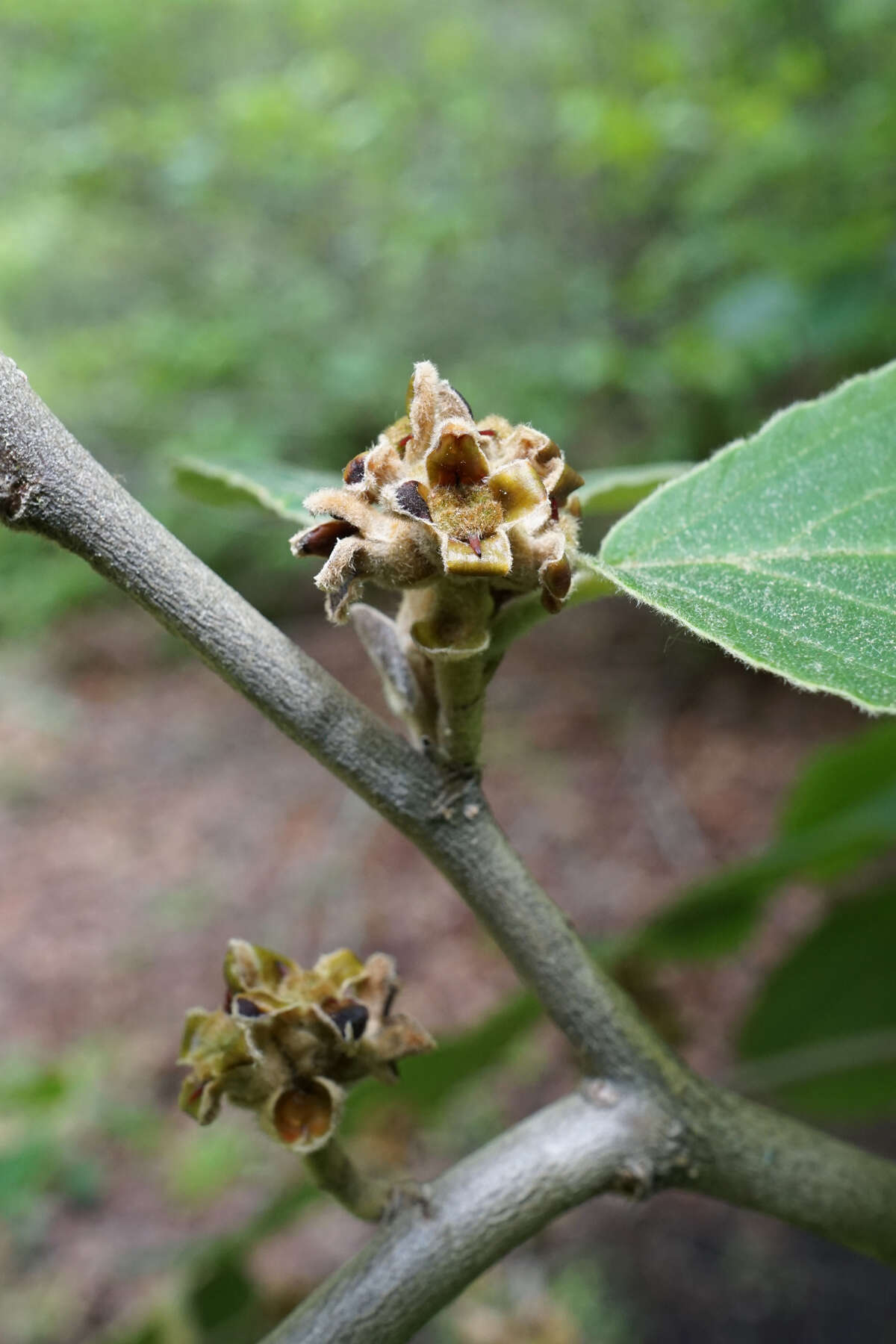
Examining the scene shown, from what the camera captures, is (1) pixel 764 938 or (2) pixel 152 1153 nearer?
(2) pixel 152 1153

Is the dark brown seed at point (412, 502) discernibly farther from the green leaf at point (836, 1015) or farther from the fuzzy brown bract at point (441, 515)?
the green leaf at point (836, 1015)

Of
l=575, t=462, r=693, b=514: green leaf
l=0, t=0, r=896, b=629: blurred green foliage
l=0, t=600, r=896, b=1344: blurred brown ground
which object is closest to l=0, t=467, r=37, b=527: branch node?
l=575, t=462, r=693, b=514: green leaf

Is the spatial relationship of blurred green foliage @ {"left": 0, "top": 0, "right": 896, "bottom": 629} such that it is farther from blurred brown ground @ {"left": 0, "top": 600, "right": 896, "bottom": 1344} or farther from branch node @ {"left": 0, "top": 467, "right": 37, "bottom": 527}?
branch node @ {"left": 0, "top": 467, "right": 37, "bottom": 527}

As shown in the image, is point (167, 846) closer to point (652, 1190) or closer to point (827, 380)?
point (827, 380)

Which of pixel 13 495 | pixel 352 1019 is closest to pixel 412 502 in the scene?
pixel 13 495

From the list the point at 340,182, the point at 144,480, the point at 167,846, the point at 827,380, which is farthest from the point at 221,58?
the point at 167,846

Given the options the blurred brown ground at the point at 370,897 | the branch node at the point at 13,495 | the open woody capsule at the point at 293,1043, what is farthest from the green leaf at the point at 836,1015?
the branch node at the point at 13,495
